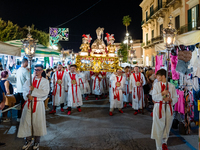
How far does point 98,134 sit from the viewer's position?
5.11 metres

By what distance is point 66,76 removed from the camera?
7859 millimetres

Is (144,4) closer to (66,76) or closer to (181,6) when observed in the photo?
(181,6)

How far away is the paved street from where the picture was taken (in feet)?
14.2

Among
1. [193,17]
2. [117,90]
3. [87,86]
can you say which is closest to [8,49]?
[117,90]

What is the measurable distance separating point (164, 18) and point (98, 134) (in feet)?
73.8

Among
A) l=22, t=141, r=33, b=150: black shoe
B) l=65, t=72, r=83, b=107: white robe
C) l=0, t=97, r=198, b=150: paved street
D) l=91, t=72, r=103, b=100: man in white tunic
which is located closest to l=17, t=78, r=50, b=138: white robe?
l=22, t=141, r=33, b=150: black shoe

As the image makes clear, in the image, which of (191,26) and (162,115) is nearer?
(162,115)

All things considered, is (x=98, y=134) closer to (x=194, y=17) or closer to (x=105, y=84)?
(x=105, y=84)

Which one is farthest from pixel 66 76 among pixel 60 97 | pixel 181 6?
pixel 181 6

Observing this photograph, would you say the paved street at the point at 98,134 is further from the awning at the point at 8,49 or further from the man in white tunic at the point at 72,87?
the awning at the point at 8,49

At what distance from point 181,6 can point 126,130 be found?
17559mm

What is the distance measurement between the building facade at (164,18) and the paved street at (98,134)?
5.86m

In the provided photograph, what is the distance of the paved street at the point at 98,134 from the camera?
14.2 feet

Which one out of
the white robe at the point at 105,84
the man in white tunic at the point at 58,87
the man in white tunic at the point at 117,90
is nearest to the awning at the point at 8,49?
the man in white tunic at the point at 58,87
